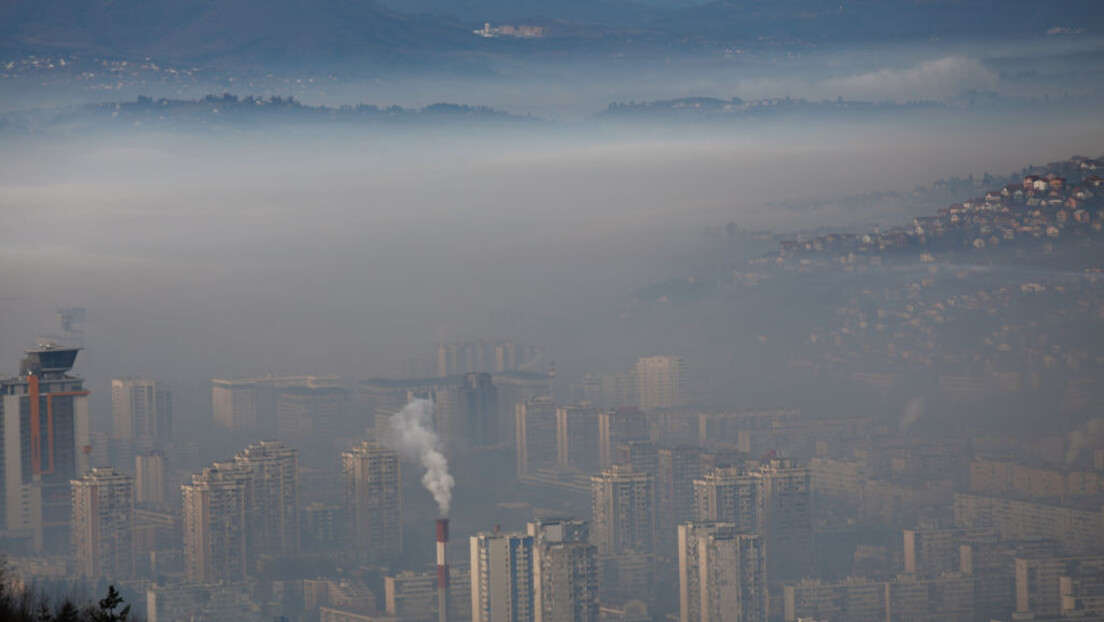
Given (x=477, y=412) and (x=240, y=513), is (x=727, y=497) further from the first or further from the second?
(x=240, y=513)

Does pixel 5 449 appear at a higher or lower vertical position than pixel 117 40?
lower

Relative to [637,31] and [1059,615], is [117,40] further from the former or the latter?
[1059,615]

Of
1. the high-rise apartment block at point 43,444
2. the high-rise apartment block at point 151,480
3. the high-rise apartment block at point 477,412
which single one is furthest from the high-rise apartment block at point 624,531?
the high-rise apartment block at point 43,444

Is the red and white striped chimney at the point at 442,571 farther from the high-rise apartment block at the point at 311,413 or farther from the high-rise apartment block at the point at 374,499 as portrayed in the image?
the high-rise apartment block at the point at 311,413

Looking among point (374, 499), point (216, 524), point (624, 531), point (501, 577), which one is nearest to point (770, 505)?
point (624, 531)

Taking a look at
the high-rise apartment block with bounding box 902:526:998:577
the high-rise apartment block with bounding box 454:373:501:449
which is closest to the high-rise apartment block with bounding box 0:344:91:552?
the high-rise apartment block with bounding box 454:373:501:449

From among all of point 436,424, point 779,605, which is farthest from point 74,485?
point 779,605
